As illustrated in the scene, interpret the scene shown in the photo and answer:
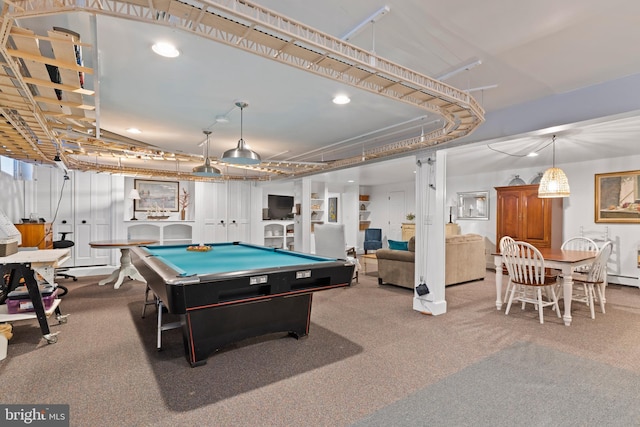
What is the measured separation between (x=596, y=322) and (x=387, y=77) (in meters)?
3.95

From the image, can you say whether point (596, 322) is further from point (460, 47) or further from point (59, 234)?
point (59, 234)

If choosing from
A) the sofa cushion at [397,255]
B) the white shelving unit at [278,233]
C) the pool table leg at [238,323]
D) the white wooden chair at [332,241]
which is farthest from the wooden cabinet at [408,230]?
the pool table leg at [238,323]

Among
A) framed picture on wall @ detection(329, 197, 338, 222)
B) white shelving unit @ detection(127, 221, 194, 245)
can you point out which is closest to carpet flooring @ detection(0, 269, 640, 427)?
white shelving unit @ detection(127, 221, 194, 245)

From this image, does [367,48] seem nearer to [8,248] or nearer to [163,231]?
[8,248]

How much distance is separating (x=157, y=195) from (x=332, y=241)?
490 centimetres

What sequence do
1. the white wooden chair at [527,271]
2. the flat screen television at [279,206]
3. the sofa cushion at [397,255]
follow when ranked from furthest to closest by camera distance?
1. the flat screen television at [279,206]
2. the sofa cushion at [397,255]
3. the white wooden chair at [527,271]

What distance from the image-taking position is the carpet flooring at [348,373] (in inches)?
80.7

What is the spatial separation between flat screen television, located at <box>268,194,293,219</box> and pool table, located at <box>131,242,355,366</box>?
6372mm

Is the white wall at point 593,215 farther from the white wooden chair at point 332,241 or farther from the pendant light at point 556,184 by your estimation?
the white wooden chair at point 332,241

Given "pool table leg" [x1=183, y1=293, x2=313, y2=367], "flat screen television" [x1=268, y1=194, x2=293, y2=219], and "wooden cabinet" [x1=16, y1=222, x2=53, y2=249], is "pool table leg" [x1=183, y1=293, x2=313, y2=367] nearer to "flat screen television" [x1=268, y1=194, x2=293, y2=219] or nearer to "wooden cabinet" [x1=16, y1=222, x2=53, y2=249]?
"wooden cabinet" [x1=16, y1=222, x2=53, y2=249]

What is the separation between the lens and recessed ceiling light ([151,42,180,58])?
2.26 m

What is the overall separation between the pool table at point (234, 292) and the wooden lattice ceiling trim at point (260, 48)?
144cm

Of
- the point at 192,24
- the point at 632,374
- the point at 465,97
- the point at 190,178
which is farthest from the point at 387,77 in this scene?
the point at 190,178

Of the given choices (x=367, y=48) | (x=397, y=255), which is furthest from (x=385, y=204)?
(x=367, y=48)
